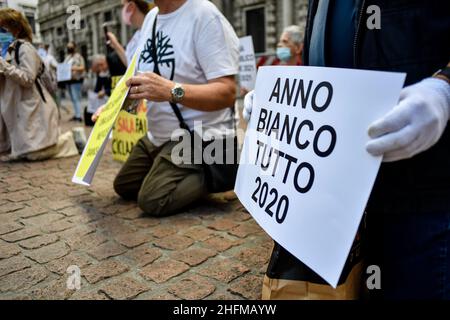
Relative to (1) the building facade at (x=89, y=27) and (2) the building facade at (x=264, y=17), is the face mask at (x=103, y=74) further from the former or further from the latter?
(1) the building facade at (x=89, y=27)

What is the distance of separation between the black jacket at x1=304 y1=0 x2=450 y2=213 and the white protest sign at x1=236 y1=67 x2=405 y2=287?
0.49 ft

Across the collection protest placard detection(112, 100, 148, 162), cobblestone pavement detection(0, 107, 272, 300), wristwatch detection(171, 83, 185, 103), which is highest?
wristwatch detection(171, 83, 185, 103)

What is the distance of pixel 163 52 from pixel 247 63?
2.93 metres

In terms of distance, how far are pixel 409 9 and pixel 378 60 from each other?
0.49 ft

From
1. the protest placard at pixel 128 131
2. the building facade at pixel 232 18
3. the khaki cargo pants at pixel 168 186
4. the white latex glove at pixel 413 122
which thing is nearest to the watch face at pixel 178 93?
the khaki cargo pants at pixel 168 186

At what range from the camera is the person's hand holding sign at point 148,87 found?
7.13 ft

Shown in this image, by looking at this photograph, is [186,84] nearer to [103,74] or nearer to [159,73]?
[159,73]

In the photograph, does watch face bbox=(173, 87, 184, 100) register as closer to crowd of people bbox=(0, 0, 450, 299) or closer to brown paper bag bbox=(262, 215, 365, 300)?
crowd of people bbox=(0, 0, 450, 299)

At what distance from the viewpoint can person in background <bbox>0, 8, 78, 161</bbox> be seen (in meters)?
4.22

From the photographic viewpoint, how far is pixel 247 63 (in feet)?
17.7

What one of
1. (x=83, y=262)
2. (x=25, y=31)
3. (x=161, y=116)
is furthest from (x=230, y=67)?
(x=25, y=31)

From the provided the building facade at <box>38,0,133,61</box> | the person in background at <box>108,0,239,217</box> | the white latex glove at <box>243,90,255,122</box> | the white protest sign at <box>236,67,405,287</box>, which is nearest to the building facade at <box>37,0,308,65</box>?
the building facade at <box>38,0,133,61</box>

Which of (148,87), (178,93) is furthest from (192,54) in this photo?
(148,87)
